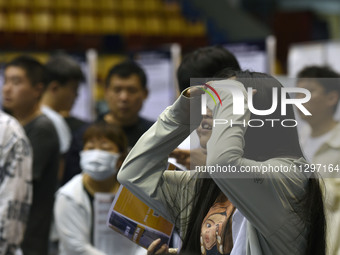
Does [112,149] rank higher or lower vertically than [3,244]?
higher

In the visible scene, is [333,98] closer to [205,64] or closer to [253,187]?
[205,64]

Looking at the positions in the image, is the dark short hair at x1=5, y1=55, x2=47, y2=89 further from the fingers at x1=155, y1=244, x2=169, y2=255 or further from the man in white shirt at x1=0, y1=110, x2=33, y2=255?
the fingers at x1=155, y1=244, x2=169, y2=255

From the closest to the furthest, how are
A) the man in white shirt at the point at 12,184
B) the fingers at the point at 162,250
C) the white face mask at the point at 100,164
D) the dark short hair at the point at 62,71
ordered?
the fingers at the point at 162,250, the man in white shirt at the point at 12,184, the white face mask at the point at 100,164, the dark short hair at the point at 62,71

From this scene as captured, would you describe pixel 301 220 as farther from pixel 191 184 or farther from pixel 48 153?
pixel 48 153

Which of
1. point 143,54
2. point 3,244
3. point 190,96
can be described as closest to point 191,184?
point 190,96

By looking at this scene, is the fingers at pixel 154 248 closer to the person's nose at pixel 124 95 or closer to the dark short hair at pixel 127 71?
the person's nose at pixel 124 95

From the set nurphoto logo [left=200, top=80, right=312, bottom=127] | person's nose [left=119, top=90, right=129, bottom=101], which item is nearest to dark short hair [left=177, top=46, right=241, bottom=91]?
nurphoto logo [left=200, top=80, right=312, bottom=127]

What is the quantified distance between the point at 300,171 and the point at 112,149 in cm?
174

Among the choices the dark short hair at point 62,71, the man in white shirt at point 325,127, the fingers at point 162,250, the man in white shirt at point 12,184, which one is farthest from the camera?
the dark short hair at point 62,71

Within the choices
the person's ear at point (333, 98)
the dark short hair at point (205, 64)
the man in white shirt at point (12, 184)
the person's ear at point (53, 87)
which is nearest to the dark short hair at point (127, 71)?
the person's ear at point (53, 87)

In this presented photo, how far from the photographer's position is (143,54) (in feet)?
18.9

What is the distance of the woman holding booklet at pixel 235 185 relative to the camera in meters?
1.83

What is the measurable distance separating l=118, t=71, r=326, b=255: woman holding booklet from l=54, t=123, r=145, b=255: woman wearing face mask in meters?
1.10

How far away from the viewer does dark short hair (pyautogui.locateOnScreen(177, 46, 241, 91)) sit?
2.52m
